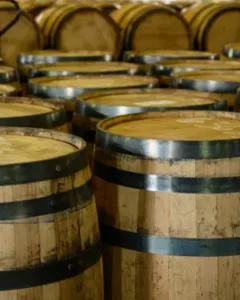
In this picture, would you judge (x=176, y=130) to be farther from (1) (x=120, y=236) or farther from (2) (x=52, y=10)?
(2) (x=52, y=10)

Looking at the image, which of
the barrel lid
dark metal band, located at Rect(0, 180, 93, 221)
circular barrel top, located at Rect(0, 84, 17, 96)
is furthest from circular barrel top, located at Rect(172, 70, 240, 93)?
dark metal band, located at Rect(0, 180, 93, 221)

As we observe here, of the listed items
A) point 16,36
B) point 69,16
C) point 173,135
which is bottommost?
point 173,135

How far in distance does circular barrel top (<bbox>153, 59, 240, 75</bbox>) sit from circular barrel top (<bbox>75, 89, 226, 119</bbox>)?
106cm

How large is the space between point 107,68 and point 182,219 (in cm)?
264

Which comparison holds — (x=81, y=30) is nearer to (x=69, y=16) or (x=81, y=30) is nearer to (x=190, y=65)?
(x=69, y=16)

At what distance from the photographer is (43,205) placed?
2.57 metres

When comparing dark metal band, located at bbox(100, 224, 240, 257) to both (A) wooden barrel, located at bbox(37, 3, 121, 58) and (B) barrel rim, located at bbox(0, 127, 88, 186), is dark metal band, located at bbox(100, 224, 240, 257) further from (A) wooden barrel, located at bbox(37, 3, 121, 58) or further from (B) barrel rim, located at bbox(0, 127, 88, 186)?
(A) wooden barrel, located at bbox(37, 3, 121, 58)

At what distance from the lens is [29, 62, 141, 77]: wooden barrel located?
5.05m

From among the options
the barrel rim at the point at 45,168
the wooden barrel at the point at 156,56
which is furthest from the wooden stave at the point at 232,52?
the barrel rim at the point at 45,168

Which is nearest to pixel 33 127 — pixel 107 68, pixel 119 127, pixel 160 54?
pixel 119 127

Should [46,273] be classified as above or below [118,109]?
below

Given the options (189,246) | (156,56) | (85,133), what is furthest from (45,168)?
(156,56)

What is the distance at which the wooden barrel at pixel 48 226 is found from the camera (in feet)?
8.28

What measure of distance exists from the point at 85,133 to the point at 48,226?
4.09 ft
